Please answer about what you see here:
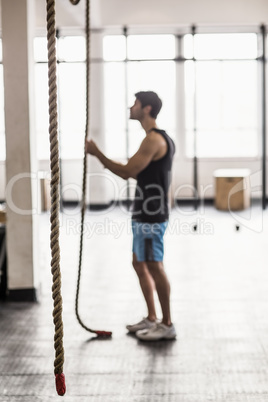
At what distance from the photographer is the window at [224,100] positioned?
12.0m

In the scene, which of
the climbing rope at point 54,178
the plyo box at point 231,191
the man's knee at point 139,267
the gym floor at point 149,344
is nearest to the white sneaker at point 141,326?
the gym floor at point 149,344

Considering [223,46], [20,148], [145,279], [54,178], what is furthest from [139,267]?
[223,46]

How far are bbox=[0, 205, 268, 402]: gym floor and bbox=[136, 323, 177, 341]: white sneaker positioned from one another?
0.06 meters

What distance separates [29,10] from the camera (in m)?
5.16

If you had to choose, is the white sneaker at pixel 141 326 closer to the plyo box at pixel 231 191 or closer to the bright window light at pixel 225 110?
the plyo box at pixel 231 191

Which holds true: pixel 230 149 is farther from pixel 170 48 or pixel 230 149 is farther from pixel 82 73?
pixel 82 73

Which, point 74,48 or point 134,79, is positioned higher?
point 74,48

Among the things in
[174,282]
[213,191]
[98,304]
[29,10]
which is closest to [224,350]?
[98,304]

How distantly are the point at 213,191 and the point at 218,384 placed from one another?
8607mm

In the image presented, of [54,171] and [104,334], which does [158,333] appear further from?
[54,171]

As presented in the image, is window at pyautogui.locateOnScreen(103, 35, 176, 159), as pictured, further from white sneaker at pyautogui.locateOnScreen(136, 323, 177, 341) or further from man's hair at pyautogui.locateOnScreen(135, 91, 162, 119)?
white sneaker at pyautogui.locateOnScreen(136, 323, 177, 341)

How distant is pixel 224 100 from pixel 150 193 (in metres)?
8.70

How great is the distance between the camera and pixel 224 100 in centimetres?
1240

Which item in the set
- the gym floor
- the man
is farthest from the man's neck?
the gym floor
